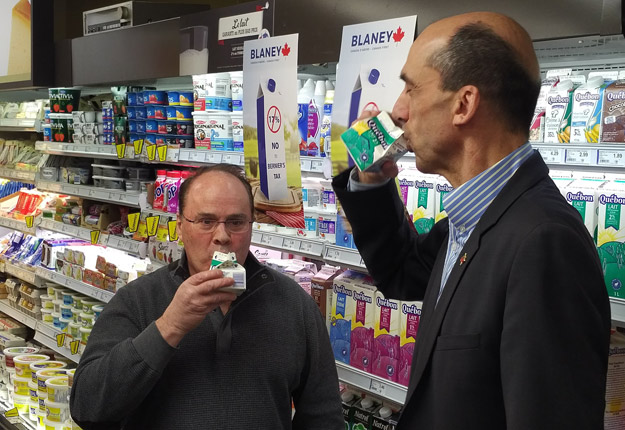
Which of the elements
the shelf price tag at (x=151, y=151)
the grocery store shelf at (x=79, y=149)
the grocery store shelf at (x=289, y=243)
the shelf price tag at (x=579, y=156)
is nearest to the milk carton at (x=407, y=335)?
the grocery store shelf at (x=289, y=243)

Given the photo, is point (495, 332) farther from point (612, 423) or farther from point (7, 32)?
point (7, 32)

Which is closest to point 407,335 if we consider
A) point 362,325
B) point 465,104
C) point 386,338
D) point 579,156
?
point 386,338

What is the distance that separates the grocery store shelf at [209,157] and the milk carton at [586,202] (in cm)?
151

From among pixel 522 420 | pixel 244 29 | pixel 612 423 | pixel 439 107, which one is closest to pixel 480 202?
pixel 439 107

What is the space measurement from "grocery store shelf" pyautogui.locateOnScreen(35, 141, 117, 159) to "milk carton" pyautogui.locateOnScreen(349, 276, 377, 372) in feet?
6.99

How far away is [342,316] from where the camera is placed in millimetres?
2730

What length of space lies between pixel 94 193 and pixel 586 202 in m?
3.24

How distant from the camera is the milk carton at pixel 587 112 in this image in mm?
1985

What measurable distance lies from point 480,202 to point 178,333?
0.78m

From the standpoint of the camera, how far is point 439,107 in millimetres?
1329

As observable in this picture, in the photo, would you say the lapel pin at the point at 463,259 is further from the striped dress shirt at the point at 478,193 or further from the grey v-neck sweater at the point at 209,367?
the grey v-neck sweater at the point at 209,367

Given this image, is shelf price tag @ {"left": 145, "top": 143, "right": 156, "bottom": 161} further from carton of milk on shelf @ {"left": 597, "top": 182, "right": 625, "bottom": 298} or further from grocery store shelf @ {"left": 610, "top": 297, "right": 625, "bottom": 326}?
grocery store shelf @ {"left": 610, "top": 297, "right": 625, "bottom": 326}

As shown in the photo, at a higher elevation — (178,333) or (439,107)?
(439,107)

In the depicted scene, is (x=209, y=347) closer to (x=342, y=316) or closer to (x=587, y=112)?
(x=342, y=316)
